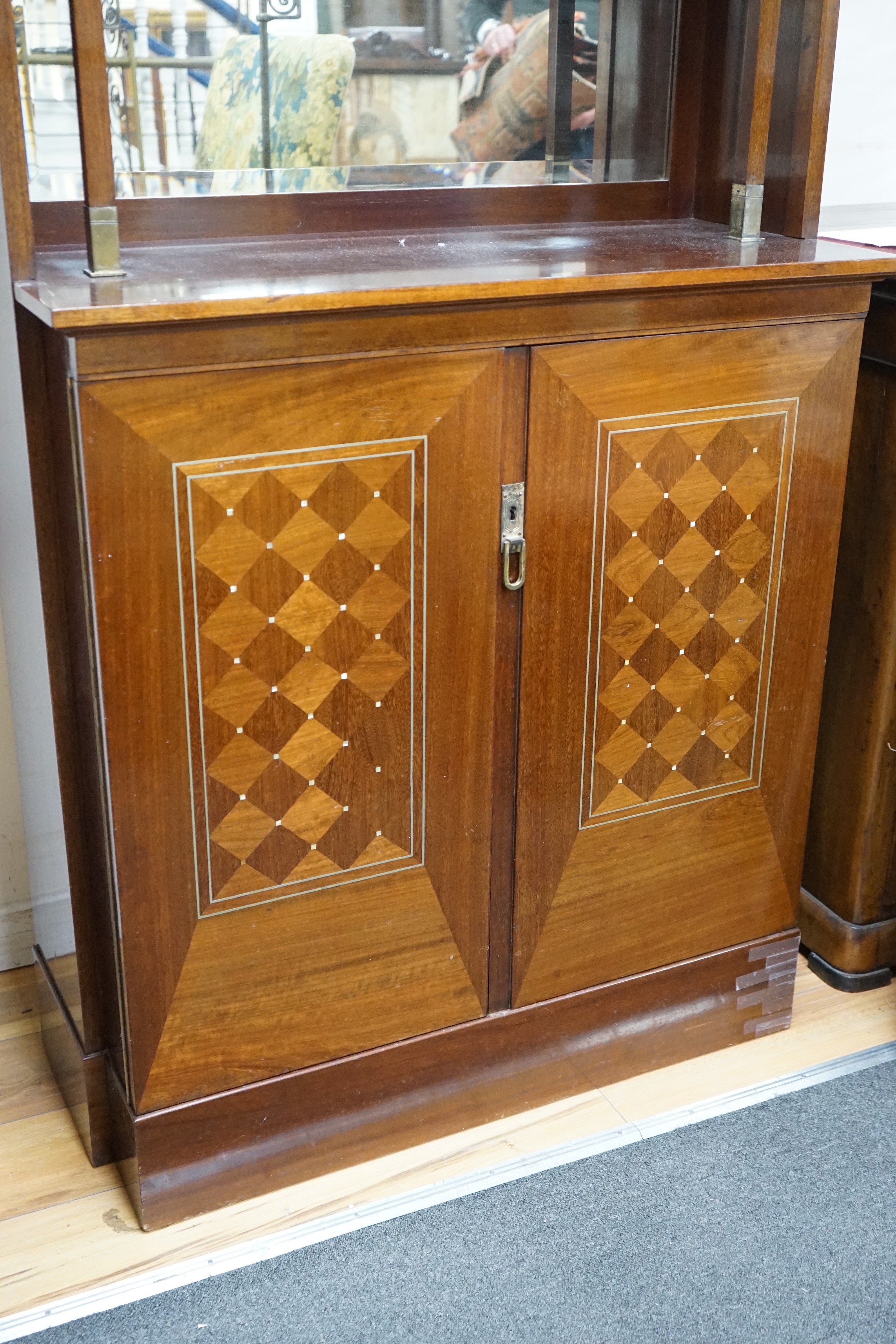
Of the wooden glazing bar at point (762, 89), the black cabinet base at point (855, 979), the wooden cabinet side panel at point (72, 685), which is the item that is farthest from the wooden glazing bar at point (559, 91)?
the black cabinet base at point (855, 979)

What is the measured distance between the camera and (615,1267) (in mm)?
1907

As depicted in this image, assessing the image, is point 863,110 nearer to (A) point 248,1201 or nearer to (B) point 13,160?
(B) point 13,160

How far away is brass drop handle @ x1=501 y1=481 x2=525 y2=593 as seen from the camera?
1.86 meters

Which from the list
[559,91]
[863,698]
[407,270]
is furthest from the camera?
[863,698]

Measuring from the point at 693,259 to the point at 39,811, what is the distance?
4.07 feet

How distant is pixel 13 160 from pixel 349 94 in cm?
56

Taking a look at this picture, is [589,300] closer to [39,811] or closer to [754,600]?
[754,600]

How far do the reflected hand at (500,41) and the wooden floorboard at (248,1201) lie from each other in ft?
5.32

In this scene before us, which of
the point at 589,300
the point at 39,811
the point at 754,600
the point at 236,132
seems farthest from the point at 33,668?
the point at 754,600

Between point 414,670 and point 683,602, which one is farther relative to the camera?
point 683,602

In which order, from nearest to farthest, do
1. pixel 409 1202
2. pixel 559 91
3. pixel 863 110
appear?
pixel 409 1202 < pixel 559 91 < pixel 863 110

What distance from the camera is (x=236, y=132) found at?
194 cm

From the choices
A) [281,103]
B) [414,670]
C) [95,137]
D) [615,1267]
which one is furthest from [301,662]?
[615,1267]

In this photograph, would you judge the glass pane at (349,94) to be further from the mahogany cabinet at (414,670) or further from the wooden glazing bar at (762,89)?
the wooden glazing bar at (762,89)
